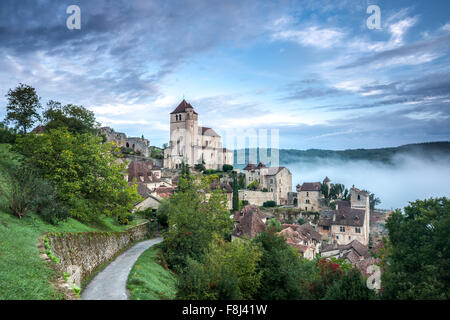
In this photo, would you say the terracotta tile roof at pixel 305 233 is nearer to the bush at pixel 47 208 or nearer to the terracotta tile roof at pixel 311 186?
the terracotta tile roof at pixel 311 186

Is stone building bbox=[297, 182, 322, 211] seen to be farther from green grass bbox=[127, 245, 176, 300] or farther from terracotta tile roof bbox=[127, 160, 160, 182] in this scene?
green grass bbox=[127, 245, 176, 300]

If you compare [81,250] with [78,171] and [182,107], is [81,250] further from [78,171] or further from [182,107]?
[182,107]

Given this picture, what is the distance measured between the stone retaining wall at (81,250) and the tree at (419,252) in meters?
18.1

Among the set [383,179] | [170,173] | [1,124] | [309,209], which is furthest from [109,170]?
[383,179]

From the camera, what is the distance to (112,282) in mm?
15203

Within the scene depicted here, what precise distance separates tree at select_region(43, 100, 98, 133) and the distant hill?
6600cm

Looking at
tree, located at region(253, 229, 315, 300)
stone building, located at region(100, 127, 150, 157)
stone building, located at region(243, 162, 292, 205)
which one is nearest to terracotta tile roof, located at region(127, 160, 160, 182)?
stone building, located at region(100, 127, 150, 157)

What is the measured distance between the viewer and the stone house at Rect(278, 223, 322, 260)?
37375mm

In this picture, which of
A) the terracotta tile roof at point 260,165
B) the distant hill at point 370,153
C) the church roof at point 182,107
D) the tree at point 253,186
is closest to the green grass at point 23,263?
the tree at point 253,186

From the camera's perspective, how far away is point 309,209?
72375mm

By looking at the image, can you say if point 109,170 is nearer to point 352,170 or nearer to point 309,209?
point 309,209

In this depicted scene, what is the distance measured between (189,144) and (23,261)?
75.8 meters

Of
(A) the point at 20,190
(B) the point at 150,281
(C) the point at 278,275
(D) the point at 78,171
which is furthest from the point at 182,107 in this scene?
(B) the point at 150,281
